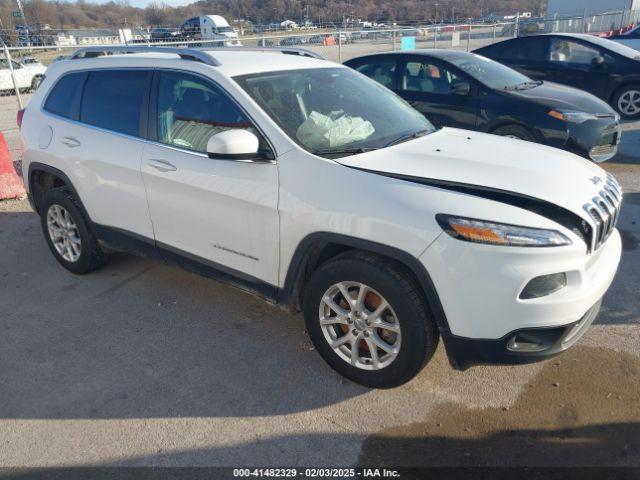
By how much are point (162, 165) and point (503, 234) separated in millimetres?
2246

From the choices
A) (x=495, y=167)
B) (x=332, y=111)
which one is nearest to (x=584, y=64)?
(x=332, y=111)

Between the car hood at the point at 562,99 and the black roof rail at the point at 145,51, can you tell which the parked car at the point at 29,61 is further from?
the car hood at the point at 562,99

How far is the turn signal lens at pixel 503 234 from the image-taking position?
7.98 ft

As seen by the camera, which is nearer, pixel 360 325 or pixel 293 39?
pixel 360 325

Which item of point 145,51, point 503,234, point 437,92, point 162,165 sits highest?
point 145,51

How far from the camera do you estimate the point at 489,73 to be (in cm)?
718

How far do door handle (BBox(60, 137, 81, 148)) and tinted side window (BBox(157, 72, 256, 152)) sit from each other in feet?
3.08

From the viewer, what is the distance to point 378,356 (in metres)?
2.96

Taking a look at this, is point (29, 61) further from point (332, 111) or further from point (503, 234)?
point (503, 234)

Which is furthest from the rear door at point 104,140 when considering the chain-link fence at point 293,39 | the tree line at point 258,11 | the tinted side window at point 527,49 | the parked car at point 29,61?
the tree line at point 258,11

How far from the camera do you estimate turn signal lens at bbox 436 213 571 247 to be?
2434 mm

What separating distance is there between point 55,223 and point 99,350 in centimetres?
167

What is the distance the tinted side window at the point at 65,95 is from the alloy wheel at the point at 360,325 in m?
2.75

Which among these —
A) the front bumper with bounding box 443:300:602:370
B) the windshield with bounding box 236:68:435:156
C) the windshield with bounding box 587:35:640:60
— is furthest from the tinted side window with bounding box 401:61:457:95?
the front bumper with bounding box 443:300:602:370
